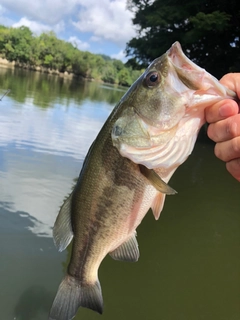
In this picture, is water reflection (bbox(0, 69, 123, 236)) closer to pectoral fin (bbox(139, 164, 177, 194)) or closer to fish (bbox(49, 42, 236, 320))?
fish (bbox(49, 42, 236, 320))

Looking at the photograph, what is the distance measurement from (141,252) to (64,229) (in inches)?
106

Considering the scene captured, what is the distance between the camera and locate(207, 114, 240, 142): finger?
5.70 feet

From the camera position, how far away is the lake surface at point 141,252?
3.56 metres

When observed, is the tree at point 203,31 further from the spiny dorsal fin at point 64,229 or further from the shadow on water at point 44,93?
the spiny dorsal fin at point 64,229

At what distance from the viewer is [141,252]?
4523 millimetres

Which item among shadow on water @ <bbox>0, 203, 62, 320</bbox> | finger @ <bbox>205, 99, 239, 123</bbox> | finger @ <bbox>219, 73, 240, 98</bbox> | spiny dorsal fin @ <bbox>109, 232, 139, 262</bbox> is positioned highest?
finger @ <bbox>219, 73, 240, 98</bbox>

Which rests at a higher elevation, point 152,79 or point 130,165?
point 152,79

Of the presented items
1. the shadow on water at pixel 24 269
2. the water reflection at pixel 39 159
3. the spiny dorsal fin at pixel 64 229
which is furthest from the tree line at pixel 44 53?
the spiny dorsal fin at pixel 64 229

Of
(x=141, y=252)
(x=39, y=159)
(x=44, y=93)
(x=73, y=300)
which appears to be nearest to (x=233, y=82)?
(x=73, y=300)

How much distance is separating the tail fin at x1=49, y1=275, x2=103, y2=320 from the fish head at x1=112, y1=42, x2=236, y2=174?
2.77 ft

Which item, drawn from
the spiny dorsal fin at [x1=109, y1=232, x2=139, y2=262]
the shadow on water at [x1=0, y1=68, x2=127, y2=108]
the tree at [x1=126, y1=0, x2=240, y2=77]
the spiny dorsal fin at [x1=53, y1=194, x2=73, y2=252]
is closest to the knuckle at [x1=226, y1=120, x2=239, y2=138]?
the spiny dorsal fin at [x1=109, y1=232, x2=139, y2=262]

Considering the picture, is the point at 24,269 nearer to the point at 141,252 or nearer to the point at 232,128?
the point at 141,252

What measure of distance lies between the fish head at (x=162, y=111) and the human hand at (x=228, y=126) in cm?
5

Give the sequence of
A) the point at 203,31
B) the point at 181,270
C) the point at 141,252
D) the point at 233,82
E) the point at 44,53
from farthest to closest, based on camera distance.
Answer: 1. the point at 44,53
2. the point at 203,31
3. the point at 141,252
4. the point at 181,270
5. the point at 233,82
